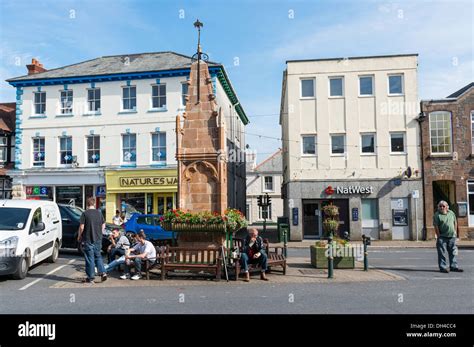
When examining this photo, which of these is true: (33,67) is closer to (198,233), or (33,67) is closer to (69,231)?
(69,231)

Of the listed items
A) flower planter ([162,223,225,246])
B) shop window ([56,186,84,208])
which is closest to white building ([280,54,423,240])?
shop window ([56,186,84,208])

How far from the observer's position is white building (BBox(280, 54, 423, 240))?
76.1ft

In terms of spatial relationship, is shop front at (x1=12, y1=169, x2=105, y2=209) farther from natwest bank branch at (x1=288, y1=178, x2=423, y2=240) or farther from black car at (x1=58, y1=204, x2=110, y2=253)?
natwest bank branch at (x1=288, y1=178, x2=423, y2=240)

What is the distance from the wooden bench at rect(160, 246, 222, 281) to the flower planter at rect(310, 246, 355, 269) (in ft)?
10.3

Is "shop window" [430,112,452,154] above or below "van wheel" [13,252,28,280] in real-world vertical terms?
above

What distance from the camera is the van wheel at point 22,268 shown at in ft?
32.1

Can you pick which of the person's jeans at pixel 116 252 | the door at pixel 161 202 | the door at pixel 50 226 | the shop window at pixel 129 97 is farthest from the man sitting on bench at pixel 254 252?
the shop window at pixel 129 97

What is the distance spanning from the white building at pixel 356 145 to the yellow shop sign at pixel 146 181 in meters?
7.09

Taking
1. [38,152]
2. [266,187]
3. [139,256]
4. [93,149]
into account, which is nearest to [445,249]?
[139,256]

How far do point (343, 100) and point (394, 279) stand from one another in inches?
613

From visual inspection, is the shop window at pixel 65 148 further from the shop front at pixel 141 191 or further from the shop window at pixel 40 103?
the shop front at pixel 141 191

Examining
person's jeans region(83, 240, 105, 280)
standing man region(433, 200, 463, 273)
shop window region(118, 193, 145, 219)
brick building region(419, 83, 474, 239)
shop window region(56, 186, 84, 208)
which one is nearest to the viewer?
person's jeans region(83, 240, 105, 280)
